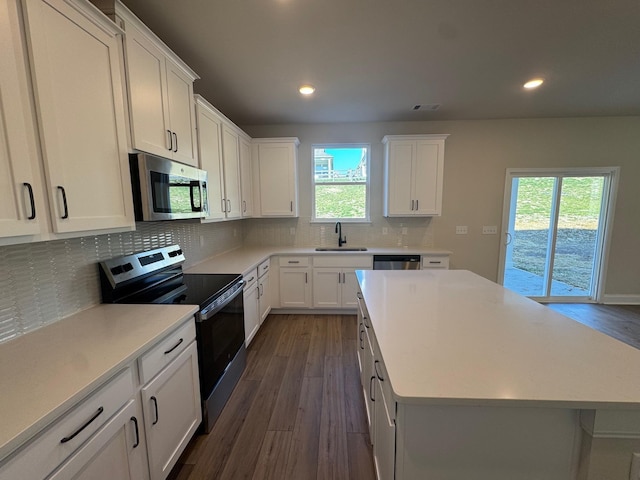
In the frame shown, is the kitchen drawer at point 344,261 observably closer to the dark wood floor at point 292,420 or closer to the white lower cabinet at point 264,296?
the white lower cabinet at point 264,296

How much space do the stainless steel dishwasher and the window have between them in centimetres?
80

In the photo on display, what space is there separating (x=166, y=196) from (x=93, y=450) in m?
1.33

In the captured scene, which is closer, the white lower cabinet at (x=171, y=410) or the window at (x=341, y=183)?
the white lower cabinet at (x=171, y=410)

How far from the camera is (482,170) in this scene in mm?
3918

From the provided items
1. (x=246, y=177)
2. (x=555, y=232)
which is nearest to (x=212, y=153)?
(x=246, y=177)

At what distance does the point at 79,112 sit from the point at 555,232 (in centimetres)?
555

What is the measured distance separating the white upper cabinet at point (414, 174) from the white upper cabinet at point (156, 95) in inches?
102

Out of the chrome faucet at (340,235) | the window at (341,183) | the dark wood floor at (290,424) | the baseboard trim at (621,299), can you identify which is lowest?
the dark wood floor at (290,424)

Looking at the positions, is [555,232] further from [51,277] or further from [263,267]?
[51,277]

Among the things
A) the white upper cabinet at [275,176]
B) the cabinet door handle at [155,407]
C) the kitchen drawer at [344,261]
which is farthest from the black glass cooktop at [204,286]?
the white upper cabinet at [275,176]

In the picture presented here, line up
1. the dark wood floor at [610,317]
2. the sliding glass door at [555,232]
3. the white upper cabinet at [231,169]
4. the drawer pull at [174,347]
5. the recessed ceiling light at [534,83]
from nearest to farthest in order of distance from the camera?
the drawer pull at [174,347]
the recessed ceiling light at [534,83]
the white upper cabinet at [231,169]
the dark wood floor at [610,317]
the sliding glass door at [555,232]

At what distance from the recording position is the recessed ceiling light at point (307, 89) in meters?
2.71

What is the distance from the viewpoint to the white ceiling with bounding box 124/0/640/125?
169 cm

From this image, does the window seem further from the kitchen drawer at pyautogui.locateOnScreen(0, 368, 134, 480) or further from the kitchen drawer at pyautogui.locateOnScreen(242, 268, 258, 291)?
the kitchen drawer at pyautogui.locateOnScreen(0, 368, 134, 480)
